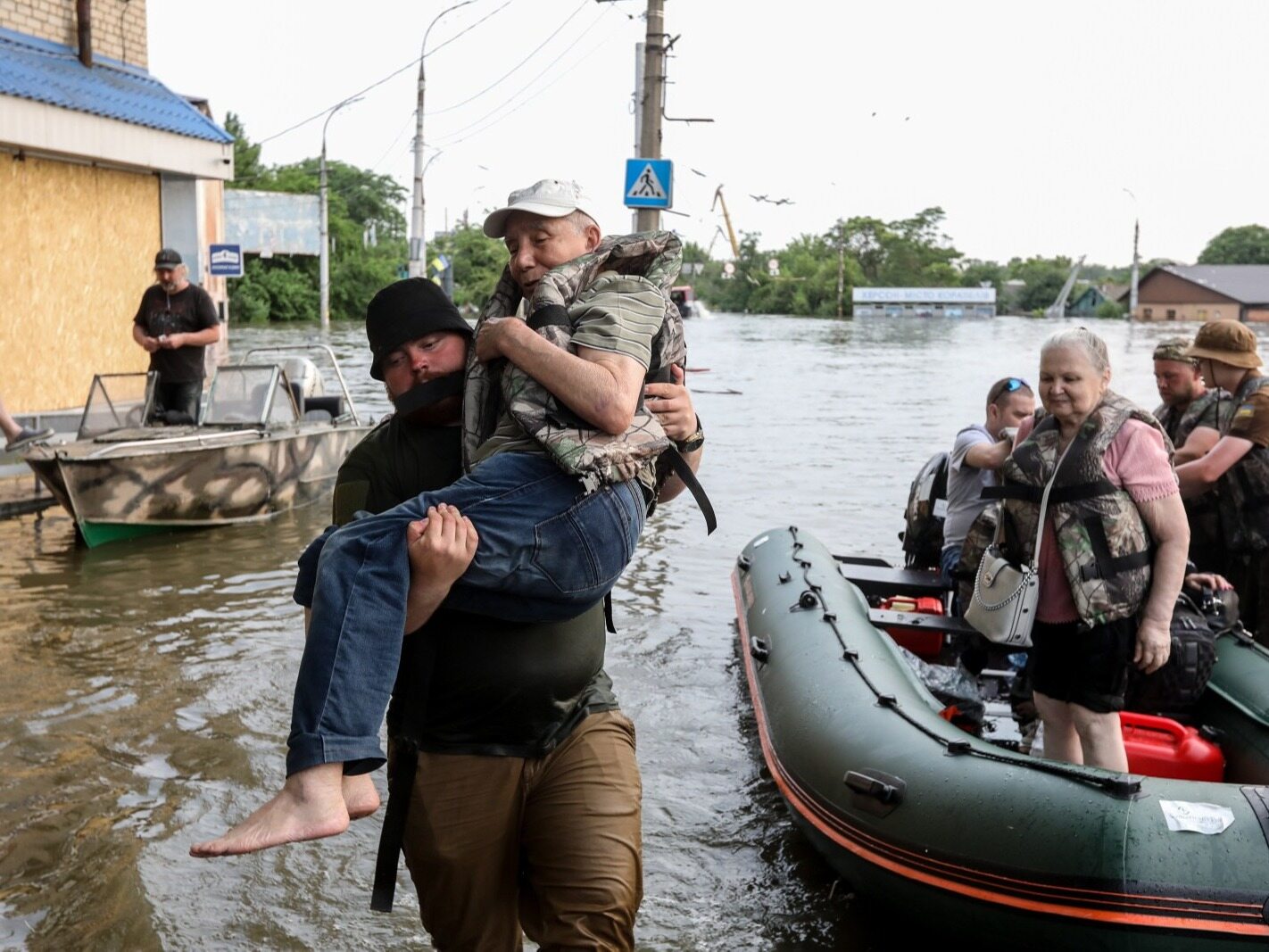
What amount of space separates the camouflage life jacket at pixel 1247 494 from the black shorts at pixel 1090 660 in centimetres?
208

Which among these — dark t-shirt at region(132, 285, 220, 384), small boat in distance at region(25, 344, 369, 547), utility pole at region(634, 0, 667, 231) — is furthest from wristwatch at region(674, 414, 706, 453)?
utility pole at region(634, 0, 667, 231)

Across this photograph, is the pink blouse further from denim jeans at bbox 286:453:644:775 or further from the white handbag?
denim jeans at bbox 286:453:644:775

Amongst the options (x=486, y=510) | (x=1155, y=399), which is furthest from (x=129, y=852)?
(x=1155, y=399)

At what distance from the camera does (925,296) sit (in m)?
103

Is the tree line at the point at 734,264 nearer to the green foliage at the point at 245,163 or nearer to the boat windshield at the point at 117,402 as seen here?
the green foliage at the point at 245,163

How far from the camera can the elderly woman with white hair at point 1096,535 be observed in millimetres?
4559

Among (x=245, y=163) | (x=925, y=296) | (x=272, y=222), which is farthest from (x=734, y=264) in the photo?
(x=272, y=222)

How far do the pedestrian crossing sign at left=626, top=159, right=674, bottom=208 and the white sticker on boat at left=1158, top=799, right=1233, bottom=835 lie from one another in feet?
42.9

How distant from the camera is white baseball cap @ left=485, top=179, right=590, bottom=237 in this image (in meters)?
2.99

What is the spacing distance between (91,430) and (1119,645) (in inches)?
361

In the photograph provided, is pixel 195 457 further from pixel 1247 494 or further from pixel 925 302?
pixel 925 302

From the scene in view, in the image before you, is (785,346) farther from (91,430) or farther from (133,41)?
(91,430)

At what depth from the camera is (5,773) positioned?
6160mm

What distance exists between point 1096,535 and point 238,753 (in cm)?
417
